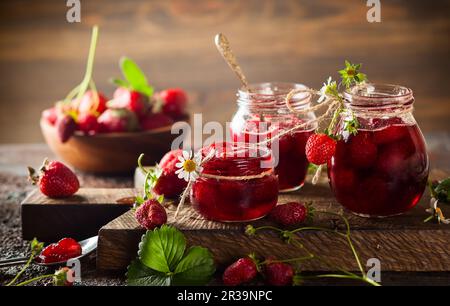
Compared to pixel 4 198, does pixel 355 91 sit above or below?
above

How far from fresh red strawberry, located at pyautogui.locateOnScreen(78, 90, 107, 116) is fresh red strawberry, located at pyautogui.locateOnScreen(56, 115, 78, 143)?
0.44 ft

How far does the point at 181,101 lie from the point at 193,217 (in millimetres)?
967

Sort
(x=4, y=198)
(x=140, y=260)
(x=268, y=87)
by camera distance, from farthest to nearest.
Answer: (x=4, y=198) < (x=268, y=87) < (x=140, y=260)

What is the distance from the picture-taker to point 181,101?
2.34 metres

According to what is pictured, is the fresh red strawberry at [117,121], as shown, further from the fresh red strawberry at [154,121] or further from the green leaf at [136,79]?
the green leaf at [136,79]

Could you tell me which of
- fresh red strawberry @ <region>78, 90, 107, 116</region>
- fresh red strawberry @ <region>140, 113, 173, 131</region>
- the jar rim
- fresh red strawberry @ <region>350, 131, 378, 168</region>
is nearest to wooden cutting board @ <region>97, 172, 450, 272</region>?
fresh red strawberry @ <region>350, 131, 378, 168</region>

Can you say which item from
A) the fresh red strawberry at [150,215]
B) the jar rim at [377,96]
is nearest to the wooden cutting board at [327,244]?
the fresh red strawberry at [150,215]

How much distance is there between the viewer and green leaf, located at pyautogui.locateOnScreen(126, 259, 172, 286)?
4.17ft

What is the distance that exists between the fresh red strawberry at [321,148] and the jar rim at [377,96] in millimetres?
91

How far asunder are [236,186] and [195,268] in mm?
184

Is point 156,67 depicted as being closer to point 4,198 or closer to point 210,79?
point 210,79

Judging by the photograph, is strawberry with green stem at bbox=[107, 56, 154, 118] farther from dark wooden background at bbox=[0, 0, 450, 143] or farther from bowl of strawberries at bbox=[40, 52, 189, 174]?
dark wooden background at bbox=[0, 0, 450, 143]

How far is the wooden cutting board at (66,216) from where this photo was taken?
1.57 metres

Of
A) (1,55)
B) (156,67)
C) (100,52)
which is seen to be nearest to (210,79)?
(156,67)
